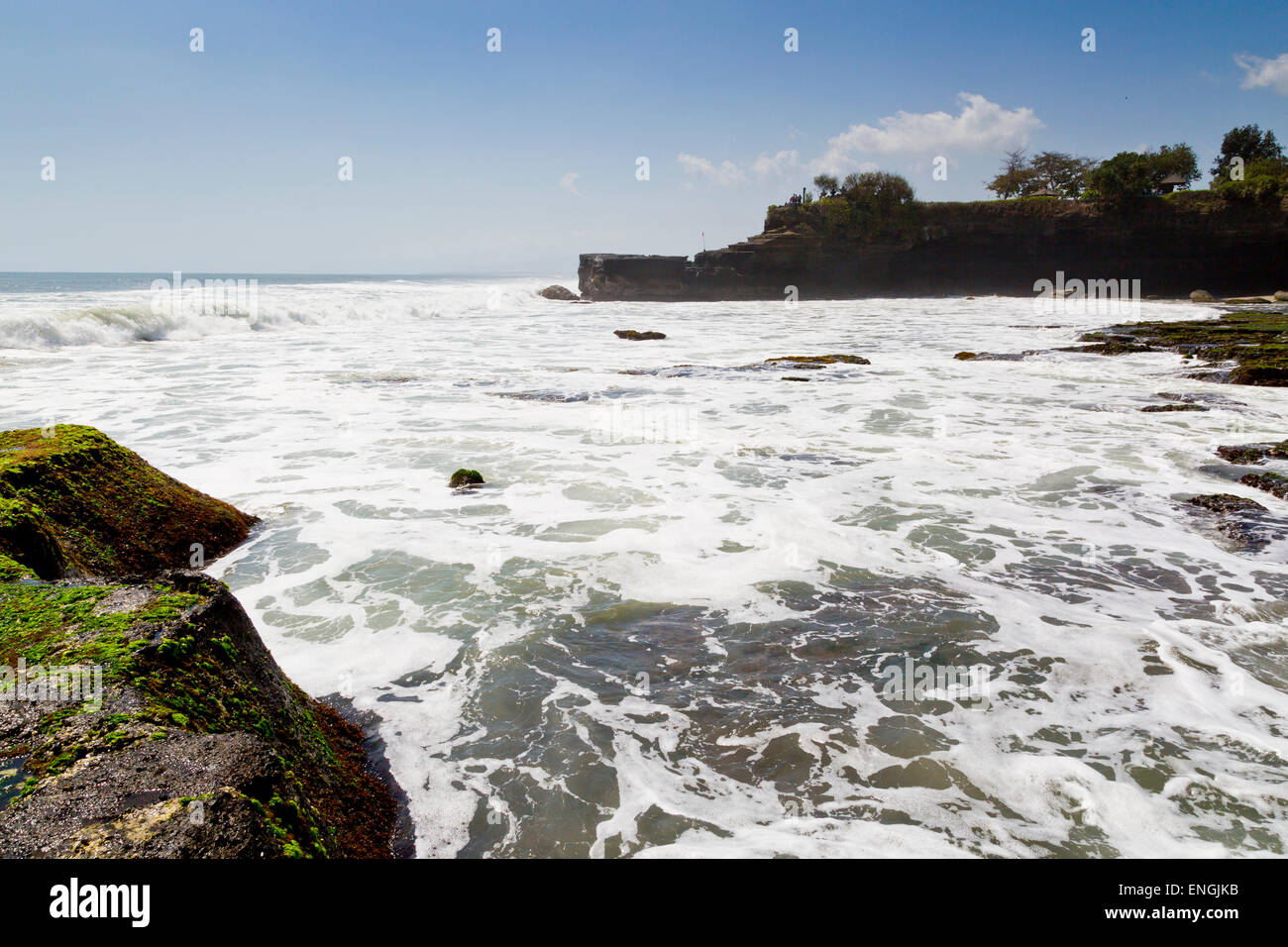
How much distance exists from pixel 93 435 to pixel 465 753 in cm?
353

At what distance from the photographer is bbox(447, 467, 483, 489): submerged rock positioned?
292 inches

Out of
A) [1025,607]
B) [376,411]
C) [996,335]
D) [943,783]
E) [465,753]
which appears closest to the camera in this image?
[943,783]

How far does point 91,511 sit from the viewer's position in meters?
4.20

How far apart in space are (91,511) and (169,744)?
10.1 ft

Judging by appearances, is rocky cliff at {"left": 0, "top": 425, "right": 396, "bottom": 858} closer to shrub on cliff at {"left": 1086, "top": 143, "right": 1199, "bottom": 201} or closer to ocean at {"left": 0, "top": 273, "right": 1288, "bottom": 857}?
ocean at {"left": 0, "top": 273, "right": 1288, "bottom": 857}

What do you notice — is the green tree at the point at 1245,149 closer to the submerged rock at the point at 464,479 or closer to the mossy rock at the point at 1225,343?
the mossy rock at the point at 1225,343

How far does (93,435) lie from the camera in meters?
4.74

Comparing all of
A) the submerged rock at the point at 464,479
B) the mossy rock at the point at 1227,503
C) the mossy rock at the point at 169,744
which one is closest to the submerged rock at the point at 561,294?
the submerged rock at the point at 464,479

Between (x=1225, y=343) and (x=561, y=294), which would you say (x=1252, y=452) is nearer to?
(x=1225, y=343)

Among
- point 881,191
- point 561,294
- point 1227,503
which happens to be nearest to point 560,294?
point 561,294

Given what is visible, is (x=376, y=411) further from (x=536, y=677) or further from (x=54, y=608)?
(x=54, y=608)

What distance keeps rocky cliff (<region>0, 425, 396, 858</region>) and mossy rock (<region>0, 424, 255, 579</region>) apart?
0.11ft

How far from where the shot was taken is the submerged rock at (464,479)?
7.42 metres
